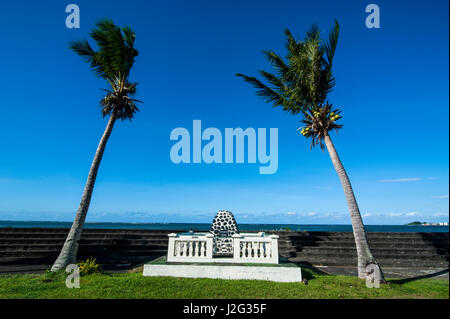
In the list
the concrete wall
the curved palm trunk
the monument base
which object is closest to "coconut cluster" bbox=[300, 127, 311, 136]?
the monument base

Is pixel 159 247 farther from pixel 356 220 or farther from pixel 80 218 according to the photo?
pixel 356 220

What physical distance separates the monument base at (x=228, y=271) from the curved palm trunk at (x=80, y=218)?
2.97 m

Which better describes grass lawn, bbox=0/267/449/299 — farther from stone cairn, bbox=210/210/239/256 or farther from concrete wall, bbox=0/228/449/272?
concrete wall, bbox=0/228/449/272

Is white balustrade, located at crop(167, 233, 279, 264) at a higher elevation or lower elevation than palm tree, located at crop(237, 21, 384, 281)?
lower

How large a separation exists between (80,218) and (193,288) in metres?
5.14

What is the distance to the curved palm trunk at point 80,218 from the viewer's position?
25.3 feet

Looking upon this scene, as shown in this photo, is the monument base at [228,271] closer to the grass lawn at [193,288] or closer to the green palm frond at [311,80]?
the grass lawn at [193,288]

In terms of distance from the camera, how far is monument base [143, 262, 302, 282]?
6.95 m

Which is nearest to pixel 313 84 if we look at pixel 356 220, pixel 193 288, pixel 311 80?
pixel 311 80

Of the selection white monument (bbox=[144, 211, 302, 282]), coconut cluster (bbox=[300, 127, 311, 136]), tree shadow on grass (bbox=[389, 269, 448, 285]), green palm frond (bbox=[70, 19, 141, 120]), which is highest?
green palm frond (bbox=[70, 19, 141, 120])

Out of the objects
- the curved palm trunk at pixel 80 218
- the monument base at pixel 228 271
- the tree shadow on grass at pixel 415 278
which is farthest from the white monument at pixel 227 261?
the tree shadow on grass at pixel 415 278

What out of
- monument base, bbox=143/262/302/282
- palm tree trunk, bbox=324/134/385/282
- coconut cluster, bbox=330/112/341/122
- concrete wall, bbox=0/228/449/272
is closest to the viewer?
monument base, bbox=143/262/302/282

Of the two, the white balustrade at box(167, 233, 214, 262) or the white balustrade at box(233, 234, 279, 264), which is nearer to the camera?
the white balustrade at box(233, 234, 279, 264)
